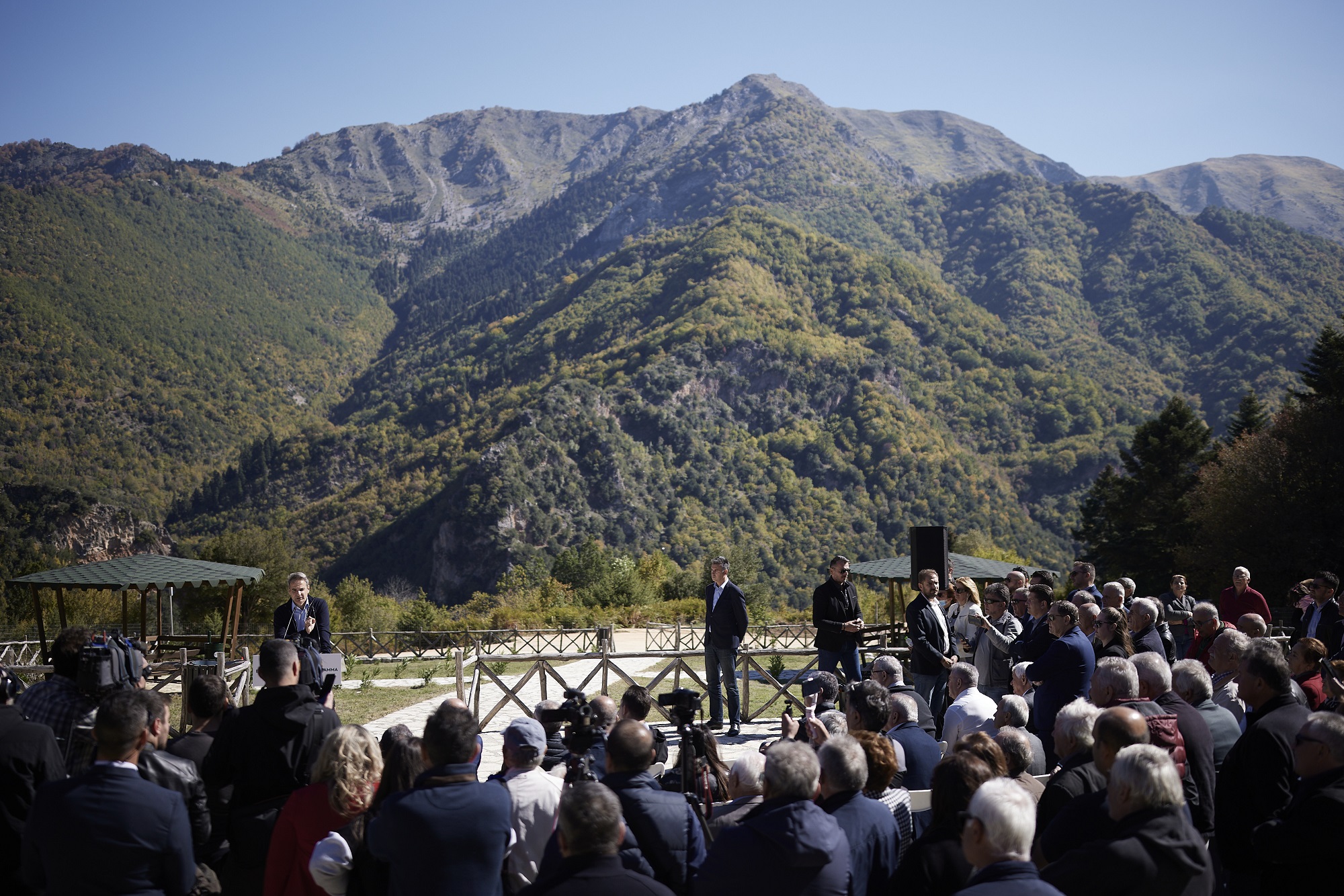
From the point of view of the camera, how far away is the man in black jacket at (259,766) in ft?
14.4

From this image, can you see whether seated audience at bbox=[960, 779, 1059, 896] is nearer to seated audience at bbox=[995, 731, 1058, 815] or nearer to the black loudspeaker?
seated audience at bbox=[995, 731, 1058, 815]

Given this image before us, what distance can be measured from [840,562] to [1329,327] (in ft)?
90.6

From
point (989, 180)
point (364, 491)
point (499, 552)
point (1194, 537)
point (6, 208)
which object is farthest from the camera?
point (989, 180)

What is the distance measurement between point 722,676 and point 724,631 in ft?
2.80

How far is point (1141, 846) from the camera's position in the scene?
3.27 m

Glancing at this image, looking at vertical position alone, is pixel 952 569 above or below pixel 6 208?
below

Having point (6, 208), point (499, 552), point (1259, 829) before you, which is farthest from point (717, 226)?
point (1259, 829)

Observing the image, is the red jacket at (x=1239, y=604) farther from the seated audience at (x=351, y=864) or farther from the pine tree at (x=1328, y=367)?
the pine tree at (x=1328, y=367)

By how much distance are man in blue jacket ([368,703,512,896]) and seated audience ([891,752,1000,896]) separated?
1.49 meters

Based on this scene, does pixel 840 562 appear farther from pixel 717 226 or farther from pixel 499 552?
pixel 717 226

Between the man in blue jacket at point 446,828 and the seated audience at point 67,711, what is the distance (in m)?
2.07

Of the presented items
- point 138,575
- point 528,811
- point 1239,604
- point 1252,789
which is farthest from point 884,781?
point 138,575

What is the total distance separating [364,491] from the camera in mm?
98500

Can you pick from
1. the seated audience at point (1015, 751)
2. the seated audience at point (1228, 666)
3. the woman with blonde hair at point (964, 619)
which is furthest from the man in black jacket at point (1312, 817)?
the woman with blonde hair at point (964, 619)
